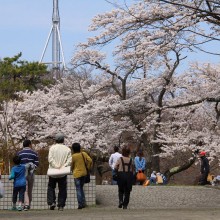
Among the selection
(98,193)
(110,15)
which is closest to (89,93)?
(110,15)

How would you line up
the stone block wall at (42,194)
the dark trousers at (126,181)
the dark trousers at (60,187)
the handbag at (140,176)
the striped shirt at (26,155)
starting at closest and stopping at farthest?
the dark trousers at (60,187)
the striped shirt at (26,155)
the dark trousers at (126,181)
the stone block wall at (42,194)
the handbag at (140,176)

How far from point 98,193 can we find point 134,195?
1049 mm

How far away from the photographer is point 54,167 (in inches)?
522

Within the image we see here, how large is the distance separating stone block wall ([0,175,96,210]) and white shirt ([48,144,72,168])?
3575 mm

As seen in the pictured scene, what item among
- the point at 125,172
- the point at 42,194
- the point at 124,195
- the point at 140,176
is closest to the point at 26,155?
the point at 125,172

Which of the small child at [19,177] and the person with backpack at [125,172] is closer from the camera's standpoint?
the small child at [19,177]

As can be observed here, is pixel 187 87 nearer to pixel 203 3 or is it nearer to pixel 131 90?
pixel 131 90

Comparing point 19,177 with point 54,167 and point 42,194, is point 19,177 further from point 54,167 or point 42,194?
point 42,194

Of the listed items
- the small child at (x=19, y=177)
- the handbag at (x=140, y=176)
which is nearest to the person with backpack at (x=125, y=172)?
the small child at (x=19, y=177)

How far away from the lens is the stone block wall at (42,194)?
1659cm

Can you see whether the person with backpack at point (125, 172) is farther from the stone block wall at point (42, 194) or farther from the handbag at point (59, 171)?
the stone block wall at point (42, 194)

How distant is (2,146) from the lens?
28.7 metres

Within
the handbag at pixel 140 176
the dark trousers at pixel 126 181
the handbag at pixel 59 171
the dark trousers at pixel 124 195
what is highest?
the handbag at pixel 140 176

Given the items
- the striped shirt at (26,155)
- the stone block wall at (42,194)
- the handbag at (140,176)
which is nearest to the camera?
the striped shirt at (26,155)
